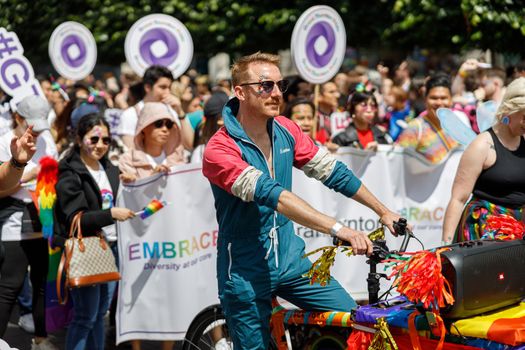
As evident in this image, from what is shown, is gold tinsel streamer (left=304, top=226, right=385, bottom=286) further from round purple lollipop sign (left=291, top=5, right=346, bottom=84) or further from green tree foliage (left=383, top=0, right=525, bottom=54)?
green tree foliage (left=383, top=0, right=525, bottom=54)

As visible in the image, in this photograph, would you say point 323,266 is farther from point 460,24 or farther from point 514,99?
point 460,24

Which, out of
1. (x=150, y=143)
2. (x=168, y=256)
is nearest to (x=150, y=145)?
(x=150, y=143)

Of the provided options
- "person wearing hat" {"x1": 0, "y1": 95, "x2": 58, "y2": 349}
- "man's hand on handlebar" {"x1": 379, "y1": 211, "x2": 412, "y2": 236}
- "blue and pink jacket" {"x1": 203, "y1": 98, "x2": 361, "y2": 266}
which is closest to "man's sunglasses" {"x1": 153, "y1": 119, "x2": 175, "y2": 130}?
"person wearing hat" {"x1": 0, "y1": 95, "x2": 58, "y2": 349}

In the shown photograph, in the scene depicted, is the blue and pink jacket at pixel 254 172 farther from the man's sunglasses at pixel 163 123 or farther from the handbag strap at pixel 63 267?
the man's sunglasses at pixel 163 123

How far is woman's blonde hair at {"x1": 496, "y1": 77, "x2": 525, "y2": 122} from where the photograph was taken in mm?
5367

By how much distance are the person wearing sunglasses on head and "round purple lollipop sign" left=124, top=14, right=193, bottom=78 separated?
580 cm

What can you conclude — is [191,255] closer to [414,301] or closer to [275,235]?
[275,235]

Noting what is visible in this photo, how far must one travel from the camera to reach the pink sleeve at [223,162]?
4367 mm

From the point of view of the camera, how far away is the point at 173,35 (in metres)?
10.5

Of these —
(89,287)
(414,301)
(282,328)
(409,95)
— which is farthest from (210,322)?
(409,95)

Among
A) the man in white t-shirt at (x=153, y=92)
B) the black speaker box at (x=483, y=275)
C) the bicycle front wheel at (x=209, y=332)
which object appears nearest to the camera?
the black speaker box at (x=483, y=275)

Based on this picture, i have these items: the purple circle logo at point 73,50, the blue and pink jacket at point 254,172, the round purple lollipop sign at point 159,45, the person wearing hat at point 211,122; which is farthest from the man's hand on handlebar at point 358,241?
the purple circle logo at point 73,50

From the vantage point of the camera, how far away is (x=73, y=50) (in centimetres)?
1173

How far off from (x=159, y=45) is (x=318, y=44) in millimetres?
2374
